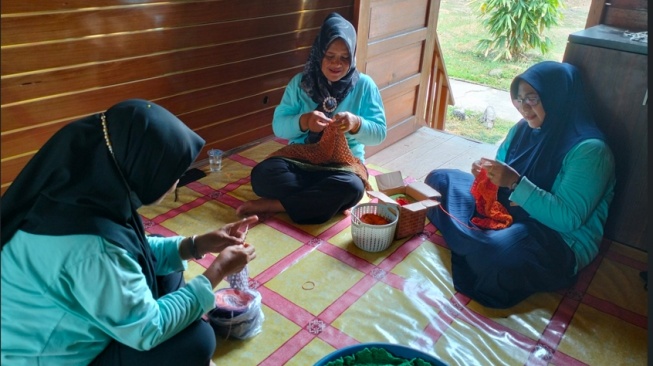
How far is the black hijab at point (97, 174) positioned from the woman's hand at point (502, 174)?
118 centimetres

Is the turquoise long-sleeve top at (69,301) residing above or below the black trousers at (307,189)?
above

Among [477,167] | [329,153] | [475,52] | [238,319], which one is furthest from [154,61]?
[475,52]

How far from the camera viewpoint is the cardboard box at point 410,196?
2008mm

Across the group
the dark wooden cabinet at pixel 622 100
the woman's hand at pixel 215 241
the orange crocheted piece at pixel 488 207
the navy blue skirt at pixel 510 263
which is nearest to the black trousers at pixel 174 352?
the woman's hand at pixel 215 241

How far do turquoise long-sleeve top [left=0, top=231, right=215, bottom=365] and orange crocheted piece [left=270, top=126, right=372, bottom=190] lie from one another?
1193 millimetres

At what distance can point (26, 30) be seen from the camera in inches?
71.3

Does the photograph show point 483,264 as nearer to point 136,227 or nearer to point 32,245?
point 136,227

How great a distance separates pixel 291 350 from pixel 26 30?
1471mm

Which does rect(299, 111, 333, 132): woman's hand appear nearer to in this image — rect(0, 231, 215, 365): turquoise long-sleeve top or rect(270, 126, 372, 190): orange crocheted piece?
rect(270, 126, 372, 190): orange crocheted piece

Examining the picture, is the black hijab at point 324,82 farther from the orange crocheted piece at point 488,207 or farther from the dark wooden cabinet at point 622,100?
the dark wooden cabinet at point 622,100

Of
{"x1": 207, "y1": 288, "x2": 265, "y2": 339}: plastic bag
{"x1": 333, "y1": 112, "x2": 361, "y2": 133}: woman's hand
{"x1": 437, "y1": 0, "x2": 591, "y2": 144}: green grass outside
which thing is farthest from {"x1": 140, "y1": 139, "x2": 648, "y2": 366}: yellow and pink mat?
{"x1": 437, "y1": 0, "x2": 591, "y2": 144}: green grass outside

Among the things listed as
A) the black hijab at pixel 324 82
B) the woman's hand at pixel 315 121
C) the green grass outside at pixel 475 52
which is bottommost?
the green grass outside at pixel 475 52

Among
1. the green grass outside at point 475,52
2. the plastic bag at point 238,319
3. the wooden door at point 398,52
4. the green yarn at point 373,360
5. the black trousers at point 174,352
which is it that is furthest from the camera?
the green grass outside at point 475,52

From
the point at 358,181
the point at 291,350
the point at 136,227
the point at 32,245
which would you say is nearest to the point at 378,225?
the point at 358,181
